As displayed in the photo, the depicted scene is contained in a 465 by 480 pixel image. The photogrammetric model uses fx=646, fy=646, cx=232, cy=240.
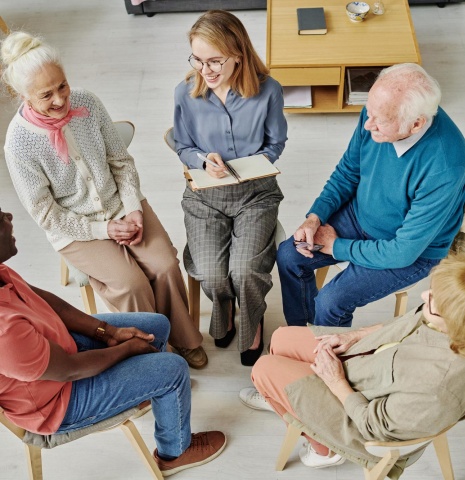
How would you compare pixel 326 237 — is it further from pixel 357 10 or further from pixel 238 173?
pixel 357 10

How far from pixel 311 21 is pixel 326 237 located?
66.8 inches

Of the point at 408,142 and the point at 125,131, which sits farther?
the point at 125,131

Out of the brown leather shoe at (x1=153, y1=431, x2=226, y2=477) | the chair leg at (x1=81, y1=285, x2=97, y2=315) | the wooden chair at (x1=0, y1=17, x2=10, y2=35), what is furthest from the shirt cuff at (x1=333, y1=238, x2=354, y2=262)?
the wooden chair at (x1=0, y1=17, x2=10, y2=35)

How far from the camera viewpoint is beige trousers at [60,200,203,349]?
245 cm

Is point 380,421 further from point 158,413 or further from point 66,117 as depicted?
point 66,117

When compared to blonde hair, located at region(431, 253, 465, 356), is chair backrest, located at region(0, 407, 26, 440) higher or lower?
lower

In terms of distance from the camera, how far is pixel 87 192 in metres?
2.47

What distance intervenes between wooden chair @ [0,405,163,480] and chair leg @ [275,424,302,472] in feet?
1.47

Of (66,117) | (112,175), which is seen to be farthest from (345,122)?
(66,117)

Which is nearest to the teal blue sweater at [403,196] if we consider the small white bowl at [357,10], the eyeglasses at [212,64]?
the eyeglasses at [212,64]

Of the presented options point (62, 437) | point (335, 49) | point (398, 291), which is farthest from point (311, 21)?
point (62, 437)

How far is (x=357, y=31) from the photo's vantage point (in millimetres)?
3648

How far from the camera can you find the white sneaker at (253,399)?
2.53 metres

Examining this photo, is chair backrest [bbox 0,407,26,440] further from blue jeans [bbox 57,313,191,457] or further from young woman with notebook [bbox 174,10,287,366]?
young woman with notebook [bbox 174,10,287,366]
